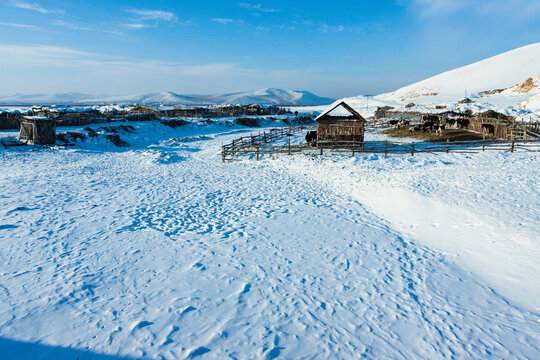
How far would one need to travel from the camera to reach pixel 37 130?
26203 millimetres

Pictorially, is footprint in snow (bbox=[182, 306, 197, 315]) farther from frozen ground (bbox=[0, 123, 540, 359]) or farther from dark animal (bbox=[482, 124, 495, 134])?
dark animal (bbox=[482, 124, 495, 134])

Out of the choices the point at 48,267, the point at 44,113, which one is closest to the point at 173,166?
the point at 48,267

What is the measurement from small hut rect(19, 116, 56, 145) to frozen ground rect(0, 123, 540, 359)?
46.8 ft

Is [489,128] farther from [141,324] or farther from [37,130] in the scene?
[37,130]

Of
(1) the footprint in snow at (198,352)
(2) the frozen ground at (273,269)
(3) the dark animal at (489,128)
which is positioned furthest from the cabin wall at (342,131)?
(1) the footprint in snow at (198,352)

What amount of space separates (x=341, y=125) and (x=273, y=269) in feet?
63.7

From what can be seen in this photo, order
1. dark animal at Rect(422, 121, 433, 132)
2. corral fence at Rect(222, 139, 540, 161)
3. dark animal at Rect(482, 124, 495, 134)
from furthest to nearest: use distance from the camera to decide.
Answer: dark animal at Rect(422, 121, 433, 132), dark animal at Rect(482, 124, 495, 134), corral fence at Rect(222, 139, 540, 161)

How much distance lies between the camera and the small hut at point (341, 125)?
24.1 m

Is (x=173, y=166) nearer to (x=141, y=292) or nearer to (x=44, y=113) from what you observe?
(x=141, y=292)

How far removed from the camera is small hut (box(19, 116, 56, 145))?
1028 inches

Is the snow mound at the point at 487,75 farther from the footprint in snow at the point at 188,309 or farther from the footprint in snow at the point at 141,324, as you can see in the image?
the footprint in snow at the point at 141,324

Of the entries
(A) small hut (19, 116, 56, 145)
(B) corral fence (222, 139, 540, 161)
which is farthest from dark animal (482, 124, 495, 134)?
(A) small hut (19, 116, 56, 145)

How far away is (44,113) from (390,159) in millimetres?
46743

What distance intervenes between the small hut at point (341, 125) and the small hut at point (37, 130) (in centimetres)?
2441
